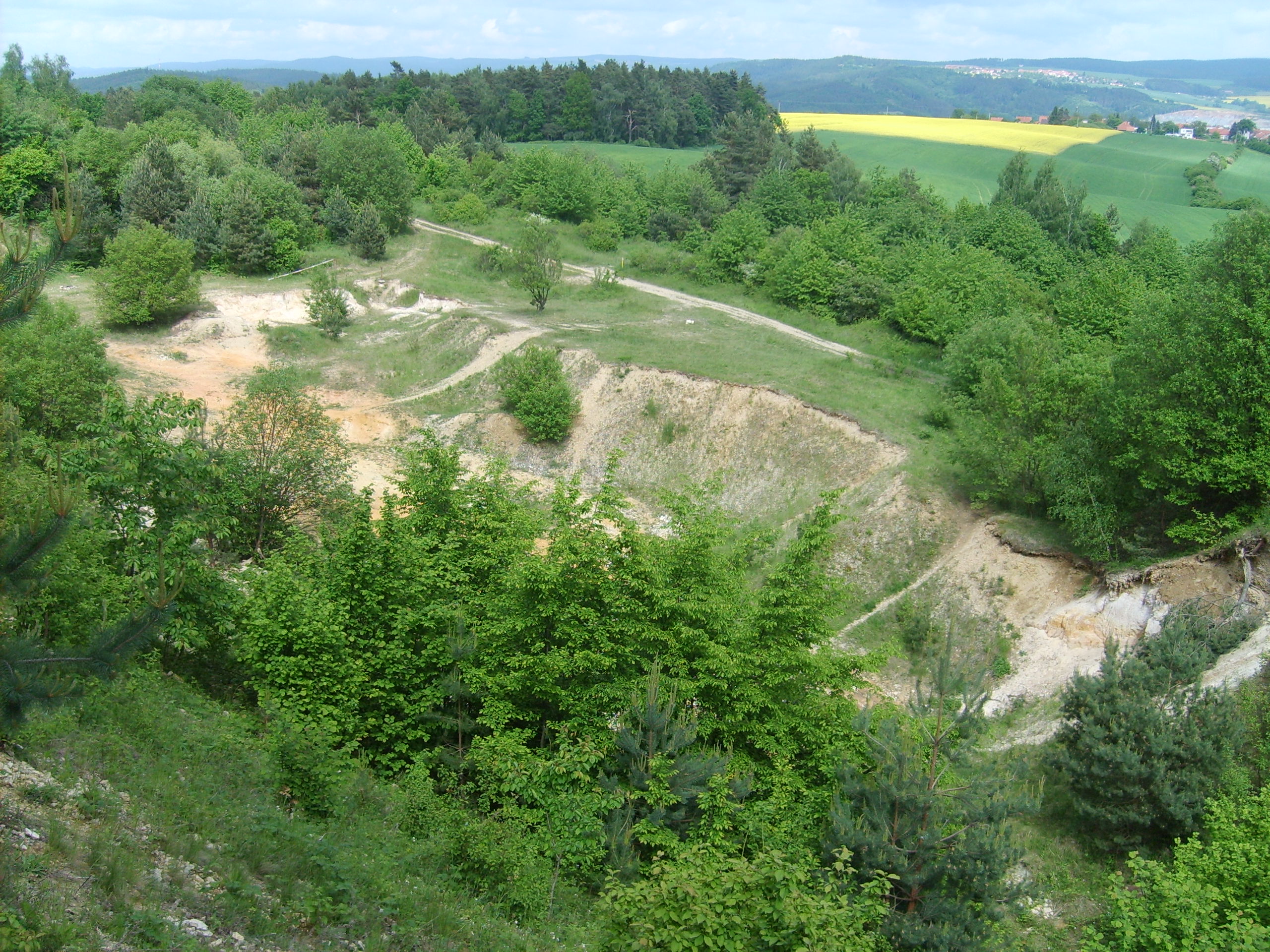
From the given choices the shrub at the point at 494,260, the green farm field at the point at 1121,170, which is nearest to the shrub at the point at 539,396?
the shrub at the point at 494,260

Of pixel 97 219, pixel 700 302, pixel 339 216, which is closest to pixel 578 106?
pixel 339 216

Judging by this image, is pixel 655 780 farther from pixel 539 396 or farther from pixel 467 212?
pixel 467 212

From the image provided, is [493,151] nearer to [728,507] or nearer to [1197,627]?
[728,507]

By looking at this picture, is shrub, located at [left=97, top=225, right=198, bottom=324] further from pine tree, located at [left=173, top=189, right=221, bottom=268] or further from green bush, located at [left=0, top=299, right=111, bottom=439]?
green bush, located at [left=0, top=299, right=111, bottom=439]

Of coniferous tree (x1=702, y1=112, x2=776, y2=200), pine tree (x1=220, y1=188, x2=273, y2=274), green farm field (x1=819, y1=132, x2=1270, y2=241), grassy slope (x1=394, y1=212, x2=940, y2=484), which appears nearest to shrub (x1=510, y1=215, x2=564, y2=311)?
grassy slope (x1=394, y1=212, x2=940, y2=484)

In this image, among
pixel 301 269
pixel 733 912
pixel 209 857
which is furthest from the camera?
pixel 301 269

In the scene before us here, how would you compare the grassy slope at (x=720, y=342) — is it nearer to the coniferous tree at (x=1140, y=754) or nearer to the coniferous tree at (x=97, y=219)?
the coniferous tree at (x=1140, y=754)

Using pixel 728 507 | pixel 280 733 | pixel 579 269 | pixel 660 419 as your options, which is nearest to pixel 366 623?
pixel 280 733

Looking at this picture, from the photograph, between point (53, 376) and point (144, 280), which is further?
point (144, 280)
